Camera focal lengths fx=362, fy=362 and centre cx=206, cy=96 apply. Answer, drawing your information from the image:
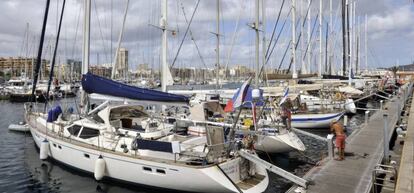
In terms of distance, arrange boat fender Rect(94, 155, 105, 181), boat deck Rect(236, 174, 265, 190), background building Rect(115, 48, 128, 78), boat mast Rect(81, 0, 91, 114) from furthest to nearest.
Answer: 1. background building Rect(115, 48, 128, 78)
2. boat mast Rect(81, 0, 91, 114)
3. boat fender Rect(94, 155, 105, 181)
4. boat deck Rect(236, 174, 265, 190)

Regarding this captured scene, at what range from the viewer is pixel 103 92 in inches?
565

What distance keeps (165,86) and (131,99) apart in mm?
4376

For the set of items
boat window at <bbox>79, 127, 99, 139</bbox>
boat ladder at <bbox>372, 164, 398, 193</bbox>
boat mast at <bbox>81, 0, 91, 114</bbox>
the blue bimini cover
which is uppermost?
boat mast at <bbox>81, 0, 91, 114</bbox>

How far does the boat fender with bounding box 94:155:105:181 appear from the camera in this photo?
1318cm

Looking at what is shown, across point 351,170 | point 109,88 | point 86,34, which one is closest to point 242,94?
point 351,170

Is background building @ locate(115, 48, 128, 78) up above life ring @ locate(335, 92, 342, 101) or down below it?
above

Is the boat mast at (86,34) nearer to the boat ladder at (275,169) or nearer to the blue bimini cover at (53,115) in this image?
the blue bimini cover at (53,115)

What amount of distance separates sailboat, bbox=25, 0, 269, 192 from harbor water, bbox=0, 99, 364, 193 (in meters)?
0.41

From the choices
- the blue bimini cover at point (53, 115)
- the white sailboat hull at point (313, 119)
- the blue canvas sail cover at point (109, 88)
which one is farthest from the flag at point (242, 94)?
the white sailboat hull at point (313, 119)

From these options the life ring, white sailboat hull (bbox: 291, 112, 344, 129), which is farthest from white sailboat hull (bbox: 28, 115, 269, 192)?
the life ring

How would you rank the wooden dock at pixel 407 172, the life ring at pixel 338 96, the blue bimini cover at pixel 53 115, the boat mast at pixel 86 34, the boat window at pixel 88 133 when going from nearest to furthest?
the wooden dock at pixel 407 172, the boat window at pixel 88 133, the boat mast at pixel 86 34, the blue bimini cover at pixel 53 115, the life ring at pixel 338 96

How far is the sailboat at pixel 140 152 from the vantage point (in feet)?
37.8

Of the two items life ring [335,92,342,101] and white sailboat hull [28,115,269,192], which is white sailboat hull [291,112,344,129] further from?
white sailboat hull [28,115,269,192]

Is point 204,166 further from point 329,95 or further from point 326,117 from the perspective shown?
point 329,95
